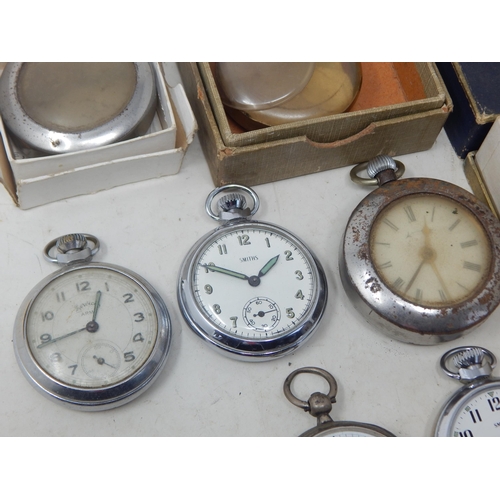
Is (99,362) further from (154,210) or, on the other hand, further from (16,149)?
(16,149)

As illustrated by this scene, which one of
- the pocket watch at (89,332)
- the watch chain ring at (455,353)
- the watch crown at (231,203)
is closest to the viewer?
the pocket watch at (89,332)

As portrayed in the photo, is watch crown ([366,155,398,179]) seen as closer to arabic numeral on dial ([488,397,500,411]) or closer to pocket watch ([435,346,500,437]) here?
pocket watch ([435,346,500,437])

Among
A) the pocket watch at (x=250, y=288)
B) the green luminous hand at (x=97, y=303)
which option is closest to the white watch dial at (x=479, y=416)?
the pocket watch at (x=250, y=288)

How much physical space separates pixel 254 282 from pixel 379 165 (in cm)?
44

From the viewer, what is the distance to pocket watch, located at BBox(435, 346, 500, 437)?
150 cm

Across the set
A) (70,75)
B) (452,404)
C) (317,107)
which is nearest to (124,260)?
(70,75)

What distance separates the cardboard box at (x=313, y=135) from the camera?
1.64 m

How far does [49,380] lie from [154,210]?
1.64 feet

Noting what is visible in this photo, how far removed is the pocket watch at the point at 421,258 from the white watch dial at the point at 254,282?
0.40 feet

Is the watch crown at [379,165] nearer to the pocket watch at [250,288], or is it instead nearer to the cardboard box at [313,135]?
the cardboard box at [313,135]

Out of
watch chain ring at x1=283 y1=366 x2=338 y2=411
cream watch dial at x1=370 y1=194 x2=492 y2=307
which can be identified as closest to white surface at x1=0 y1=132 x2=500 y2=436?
watch chain ring at x1=283 y1=366 x2=338 y2=411

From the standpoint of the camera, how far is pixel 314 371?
1.56 meters

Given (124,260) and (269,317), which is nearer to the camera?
(269,317)

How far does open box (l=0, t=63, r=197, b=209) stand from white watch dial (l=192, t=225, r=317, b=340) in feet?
0.84
